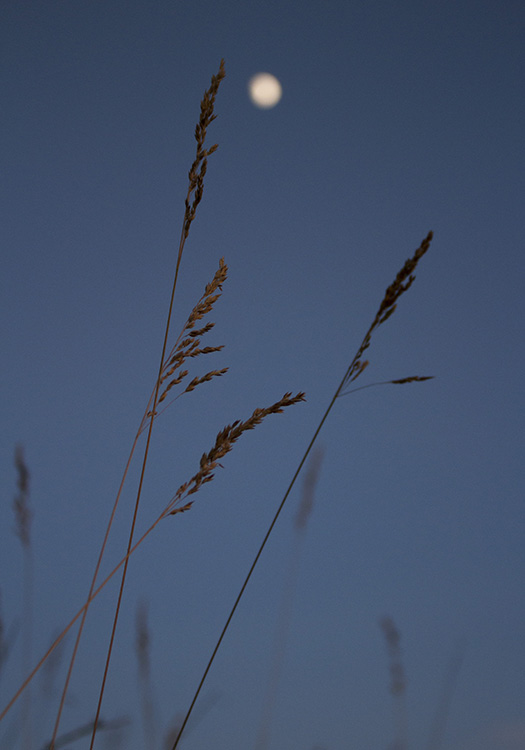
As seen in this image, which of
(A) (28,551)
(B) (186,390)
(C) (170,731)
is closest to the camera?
(B) (186,390)

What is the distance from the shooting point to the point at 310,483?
10.6 feet

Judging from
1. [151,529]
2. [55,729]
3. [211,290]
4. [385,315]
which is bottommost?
[55,729]

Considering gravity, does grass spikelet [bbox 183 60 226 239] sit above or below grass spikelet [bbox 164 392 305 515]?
above

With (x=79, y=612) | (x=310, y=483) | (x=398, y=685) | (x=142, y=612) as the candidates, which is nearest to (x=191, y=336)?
(x=79, y=612)

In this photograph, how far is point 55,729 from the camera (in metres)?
1.26

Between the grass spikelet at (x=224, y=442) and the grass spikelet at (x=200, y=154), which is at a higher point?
the grass spikelet at (x=200, y=154)

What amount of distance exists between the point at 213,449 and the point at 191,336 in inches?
13.7

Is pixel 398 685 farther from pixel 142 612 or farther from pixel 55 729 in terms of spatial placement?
pixel 55 729

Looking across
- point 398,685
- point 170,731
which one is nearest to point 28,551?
point 170,731

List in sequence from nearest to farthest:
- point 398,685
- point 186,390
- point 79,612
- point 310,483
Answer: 1. point 79,612
2. point 186,390
3. point 310,483
4. point 398,685

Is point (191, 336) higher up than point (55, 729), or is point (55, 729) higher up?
point (191, 336)

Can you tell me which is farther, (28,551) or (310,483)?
(310,483)

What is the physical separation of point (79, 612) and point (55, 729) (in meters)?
0.26

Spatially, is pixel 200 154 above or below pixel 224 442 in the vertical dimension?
above
